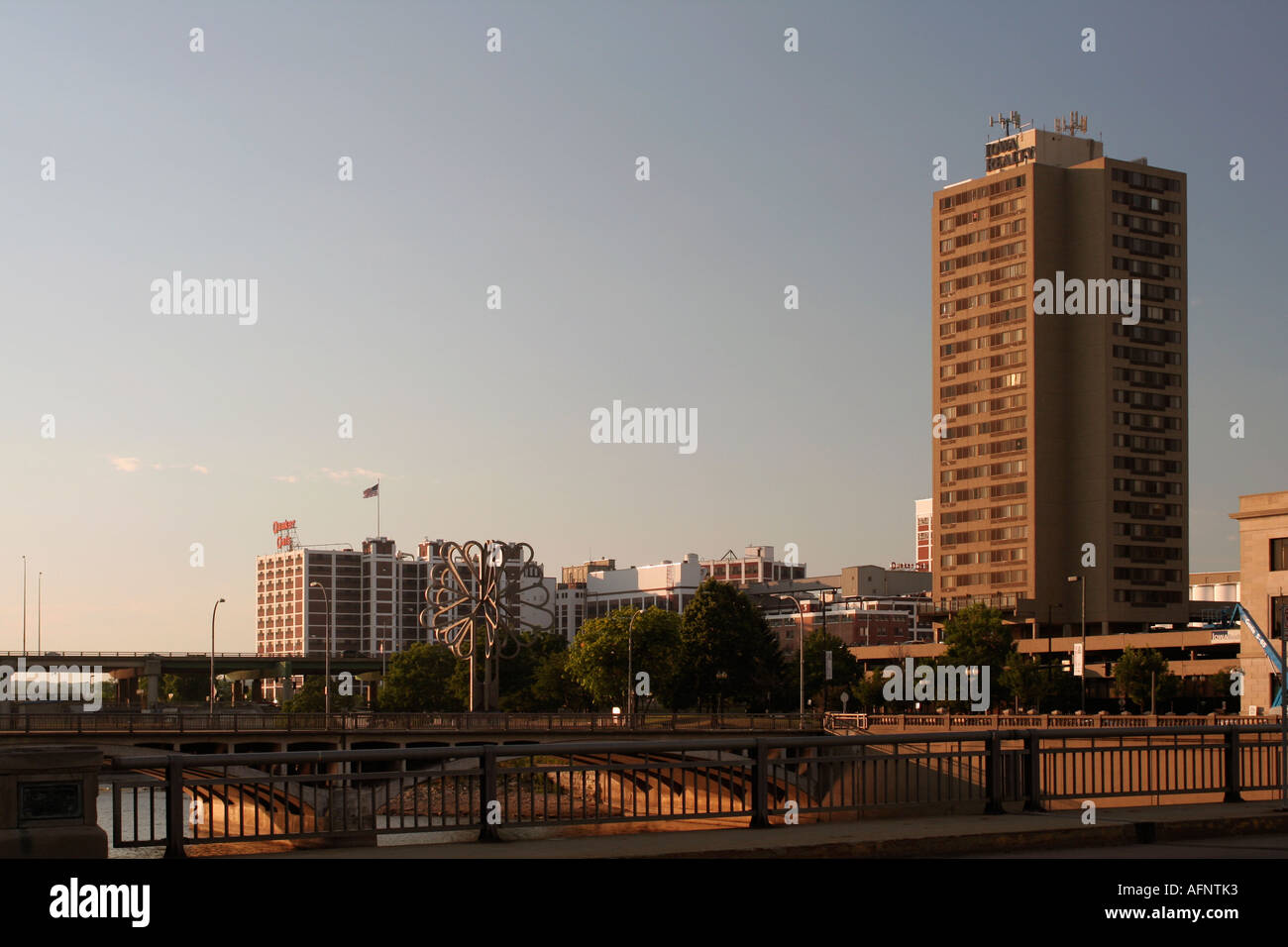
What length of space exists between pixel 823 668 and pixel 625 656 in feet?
60.6

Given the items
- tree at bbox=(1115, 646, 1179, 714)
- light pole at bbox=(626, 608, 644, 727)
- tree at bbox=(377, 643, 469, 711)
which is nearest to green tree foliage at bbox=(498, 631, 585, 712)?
tree at bbox=(377, 643, 469, 711)

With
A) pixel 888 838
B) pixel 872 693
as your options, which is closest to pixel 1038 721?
pixel 872 693

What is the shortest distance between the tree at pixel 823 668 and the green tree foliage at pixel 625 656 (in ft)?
41.4

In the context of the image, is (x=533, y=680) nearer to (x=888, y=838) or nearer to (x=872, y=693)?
(x=872, y=693)

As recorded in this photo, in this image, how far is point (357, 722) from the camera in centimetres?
8900

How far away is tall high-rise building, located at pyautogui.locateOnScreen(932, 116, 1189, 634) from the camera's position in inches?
5497

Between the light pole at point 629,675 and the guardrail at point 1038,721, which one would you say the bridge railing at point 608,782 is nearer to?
the guardrail at point 1038,721

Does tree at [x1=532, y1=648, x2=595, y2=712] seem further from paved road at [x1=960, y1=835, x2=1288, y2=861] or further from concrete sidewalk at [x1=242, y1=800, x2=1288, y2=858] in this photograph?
paved road at [x1=960, y1=835, x2=1288, y2=861]

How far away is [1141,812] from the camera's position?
18969 mm

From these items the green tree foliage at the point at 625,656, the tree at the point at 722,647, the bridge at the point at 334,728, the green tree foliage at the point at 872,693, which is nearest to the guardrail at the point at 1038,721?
the bridge at the point at 334,728

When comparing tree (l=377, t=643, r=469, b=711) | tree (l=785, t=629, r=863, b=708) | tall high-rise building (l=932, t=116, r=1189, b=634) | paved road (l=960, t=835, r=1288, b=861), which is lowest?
tree (l=377, t=643, r=469, b=711)

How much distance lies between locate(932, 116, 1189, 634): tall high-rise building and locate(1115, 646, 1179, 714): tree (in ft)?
88.8
